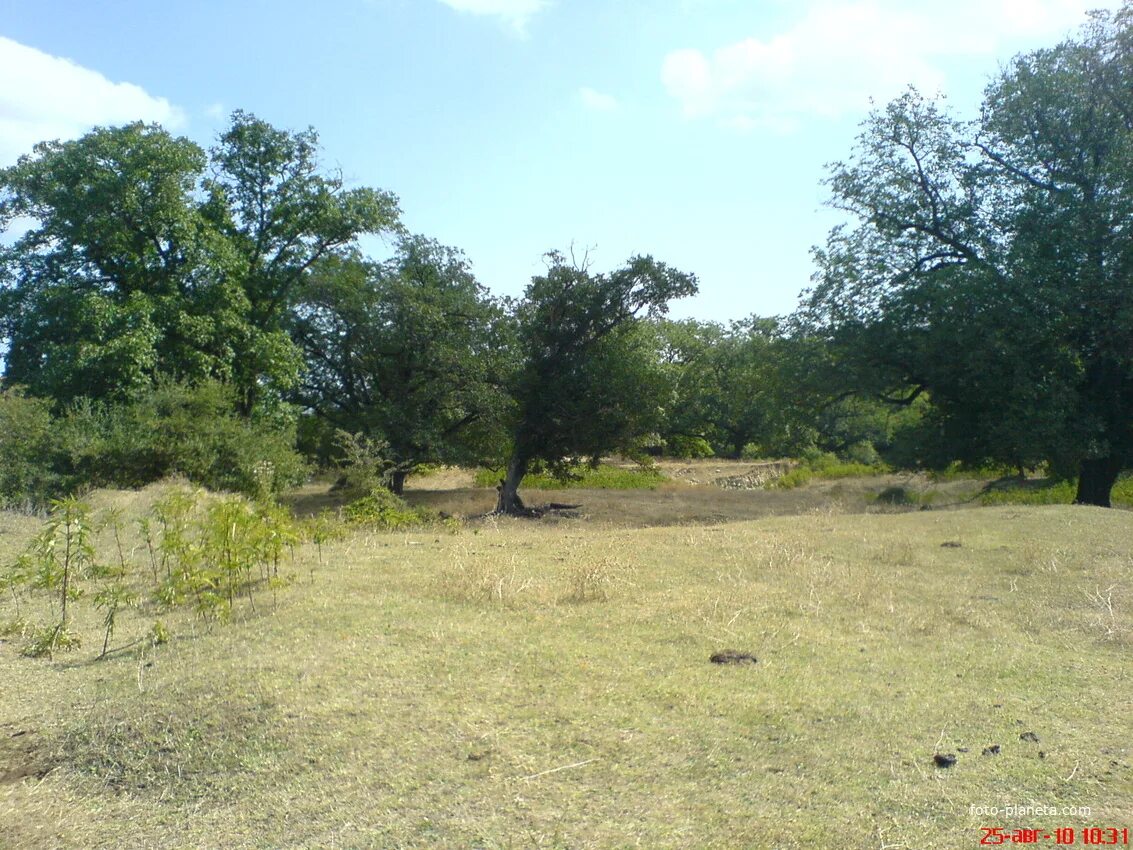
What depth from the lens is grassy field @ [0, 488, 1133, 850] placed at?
389 cm

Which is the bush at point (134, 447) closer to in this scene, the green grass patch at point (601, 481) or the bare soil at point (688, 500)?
the bare soil at point (688, 500)

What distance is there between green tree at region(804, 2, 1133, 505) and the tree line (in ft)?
0.18

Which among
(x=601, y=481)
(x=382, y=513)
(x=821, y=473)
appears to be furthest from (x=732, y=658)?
(x=821, y=473)

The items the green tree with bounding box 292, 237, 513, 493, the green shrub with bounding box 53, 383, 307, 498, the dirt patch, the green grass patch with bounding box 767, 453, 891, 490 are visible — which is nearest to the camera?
the dirt patch

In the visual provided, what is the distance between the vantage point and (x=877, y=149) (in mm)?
19812

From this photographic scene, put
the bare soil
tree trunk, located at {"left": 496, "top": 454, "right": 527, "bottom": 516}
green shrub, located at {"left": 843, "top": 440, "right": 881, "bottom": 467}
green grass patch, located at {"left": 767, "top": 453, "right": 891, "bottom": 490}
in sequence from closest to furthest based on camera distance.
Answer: the bare soil
tree trunk, located at {"left": 496, "top": 454, "right": 527, "bottom": 516}
green grass patch, located at {"left": 767, "top": 453, "right": 891, "bottom": 490}
green shrub, located at {"left": 843, "top": 440, "right": 881, "bottom": 467}

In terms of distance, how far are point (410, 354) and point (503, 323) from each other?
234 cm

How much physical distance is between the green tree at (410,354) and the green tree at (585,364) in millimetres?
736

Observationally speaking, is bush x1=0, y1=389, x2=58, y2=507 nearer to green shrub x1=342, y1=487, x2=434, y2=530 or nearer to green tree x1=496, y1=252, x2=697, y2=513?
green shrub x1=342, y1=487, x2=434, y2=530

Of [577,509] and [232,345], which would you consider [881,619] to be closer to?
[577,509]

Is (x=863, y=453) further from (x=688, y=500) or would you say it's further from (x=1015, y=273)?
(x=1015, y=273)

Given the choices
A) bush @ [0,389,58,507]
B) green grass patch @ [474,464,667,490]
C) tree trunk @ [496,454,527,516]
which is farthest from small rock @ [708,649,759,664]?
green grass patch @ [474,464,667,490]

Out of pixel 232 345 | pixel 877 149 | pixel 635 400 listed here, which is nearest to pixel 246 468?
pixel 232 345

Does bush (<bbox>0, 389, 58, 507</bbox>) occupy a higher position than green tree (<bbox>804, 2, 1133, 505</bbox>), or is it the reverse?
green tree (<bbox>804, 2, 1133, 505</bbox>)
